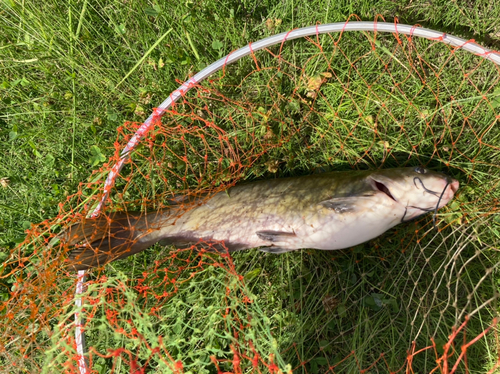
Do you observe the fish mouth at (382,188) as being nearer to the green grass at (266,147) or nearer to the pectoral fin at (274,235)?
the green grass at (266,147)

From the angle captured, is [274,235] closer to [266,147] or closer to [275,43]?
[266,147]

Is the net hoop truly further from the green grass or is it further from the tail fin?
the green grass

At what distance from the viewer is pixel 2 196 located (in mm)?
3504

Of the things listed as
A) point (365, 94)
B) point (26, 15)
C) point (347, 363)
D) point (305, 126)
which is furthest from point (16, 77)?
point (347, 363)

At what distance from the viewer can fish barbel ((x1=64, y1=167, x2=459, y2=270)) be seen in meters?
2.46

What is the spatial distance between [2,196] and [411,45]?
4.20 m

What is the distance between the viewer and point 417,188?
2.46 meters

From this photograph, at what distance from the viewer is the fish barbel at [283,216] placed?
2.46 metres

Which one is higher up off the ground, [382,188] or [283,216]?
[382,188]

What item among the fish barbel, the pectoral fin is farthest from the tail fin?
the pectoral fin

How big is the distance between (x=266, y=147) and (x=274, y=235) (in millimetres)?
893

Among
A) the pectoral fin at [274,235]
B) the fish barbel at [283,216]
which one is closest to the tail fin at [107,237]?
the fish barbel at [283,216]

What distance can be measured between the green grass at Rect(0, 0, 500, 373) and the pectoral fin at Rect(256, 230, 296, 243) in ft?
1.36

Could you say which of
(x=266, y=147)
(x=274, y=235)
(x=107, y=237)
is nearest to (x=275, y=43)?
(x=266, y=147)
